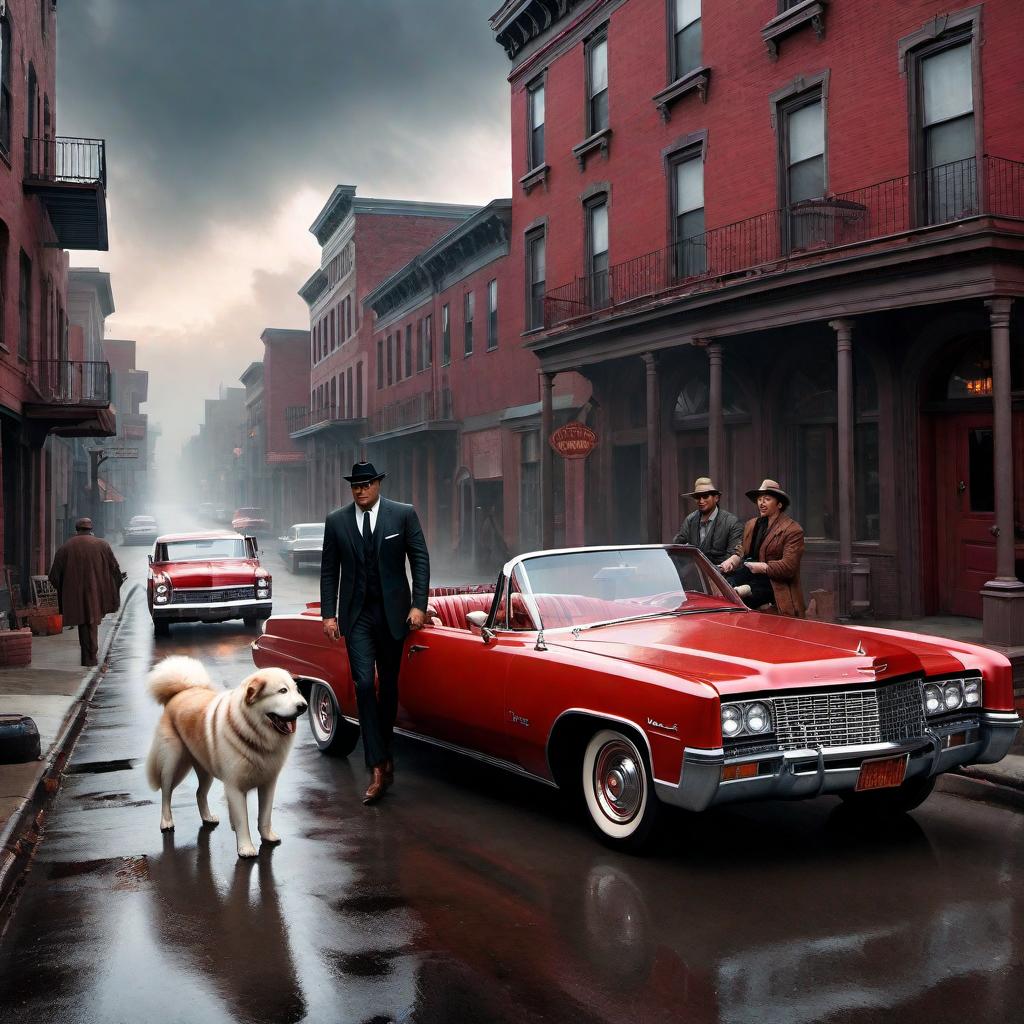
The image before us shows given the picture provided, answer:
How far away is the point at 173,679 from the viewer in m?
6.29

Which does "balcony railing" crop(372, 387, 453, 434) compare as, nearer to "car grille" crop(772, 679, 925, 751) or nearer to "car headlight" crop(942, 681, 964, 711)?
"car headlight" crop(942, 681, 964, 711)

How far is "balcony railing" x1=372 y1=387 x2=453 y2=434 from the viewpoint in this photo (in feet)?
114

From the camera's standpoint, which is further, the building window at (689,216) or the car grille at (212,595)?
the building window at (689,216)

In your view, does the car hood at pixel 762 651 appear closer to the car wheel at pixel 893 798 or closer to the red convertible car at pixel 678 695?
the red convertible car at pixel 678 695

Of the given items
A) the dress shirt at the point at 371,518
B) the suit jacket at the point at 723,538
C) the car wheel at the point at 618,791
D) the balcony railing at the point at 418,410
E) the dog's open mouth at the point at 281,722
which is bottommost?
the car wheel at the point at 618,791

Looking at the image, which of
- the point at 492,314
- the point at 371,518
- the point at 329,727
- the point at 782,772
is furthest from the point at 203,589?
the point at 492,314

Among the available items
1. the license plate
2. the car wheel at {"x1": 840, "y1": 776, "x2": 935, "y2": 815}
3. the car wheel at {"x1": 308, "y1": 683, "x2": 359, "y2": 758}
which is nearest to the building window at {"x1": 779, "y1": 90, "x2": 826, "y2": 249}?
the car wheel at {"x1": 308, "y1": 683, "x2": 359, "y2": 758}

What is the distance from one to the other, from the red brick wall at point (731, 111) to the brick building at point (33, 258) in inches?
367

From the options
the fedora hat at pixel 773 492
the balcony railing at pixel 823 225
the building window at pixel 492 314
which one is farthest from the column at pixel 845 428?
the building window at pixel 492 314

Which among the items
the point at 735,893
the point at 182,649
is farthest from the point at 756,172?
the point at 735,893

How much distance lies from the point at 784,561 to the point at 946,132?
8.24 meters

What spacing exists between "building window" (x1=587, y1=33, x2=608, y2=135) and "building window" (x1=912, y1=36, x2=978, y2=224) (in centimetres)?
866

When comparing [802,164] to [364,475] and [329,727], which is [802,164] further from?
[329,727]

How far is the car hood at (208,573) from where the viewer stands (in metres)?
17.0
